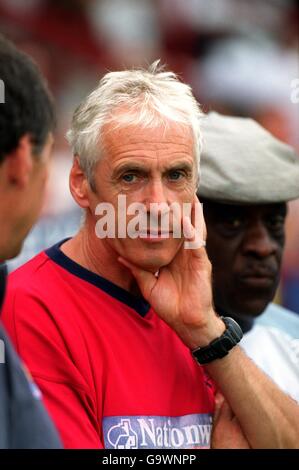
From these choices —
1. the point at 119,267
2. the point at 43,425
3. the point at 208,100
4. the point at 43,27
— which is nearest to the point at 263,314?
the point at 119,267

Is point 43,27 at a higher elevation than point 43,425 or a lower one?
higher

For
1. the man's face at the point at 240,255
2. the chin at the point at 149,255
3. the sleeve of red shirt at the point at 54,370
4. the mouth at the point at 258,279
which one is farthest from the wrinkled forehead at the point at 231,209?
the sleeve of red shirt at the point at 54,370

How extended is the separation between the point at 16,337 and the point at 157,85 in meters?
0.91

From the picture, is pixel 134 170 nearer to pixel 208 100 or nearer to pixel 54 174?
pixel 54 174

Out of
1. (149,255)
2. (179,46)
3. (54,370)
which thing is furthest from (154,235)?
(179,46)

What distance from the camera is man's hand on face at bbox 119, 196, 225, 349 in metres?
3.21

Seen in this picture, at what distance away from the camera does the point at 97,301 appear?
327 centimetres

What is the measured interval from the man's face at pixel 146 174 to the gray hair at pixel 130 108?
0.03 m

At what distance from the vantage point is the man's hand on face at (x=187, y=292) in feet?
10.5

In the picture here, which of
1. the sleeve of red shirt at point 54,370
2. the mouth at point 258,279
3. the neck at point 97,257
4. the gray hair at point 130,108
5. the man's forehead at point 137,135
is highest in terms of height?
the gray hair at point 130,108

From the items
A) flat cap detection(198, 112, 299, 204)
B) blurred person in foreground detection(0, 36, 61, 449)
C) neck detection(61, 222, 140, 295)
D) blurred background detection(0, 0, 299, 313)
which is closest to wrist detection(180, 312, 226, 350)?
neck detection(61, 222, 140, 295)

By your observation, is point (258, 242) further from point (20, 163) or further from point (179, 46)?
point (179, 46)

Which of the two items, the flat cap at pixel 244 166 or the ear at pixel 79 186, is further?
the flat cap at pixel 244 166

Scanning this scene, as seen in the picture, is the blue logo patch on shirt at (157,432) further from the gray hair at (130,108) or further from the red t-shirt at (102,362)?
the gray hair at (130,108)
